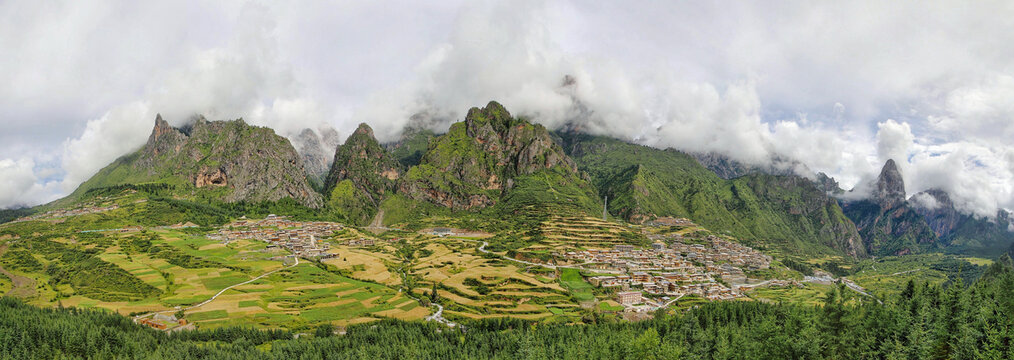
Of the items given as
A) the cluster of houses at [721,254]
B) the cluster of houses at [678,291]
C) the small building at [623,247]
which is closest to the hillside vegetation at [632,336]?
the cluster of houses at [678,291]

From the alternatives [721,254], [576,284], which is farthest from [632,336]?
[721,254]

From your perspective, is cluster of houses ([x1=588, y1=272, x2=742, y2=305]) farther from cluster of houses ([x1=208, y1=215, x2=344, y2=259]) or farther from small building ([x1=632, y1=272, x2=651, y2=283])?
cluster of houses ([x1=208, y1=215, x2=344, y2=259])

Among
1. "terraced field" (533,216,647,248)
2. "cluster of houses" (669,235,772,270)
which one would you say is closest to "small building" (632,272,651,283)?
"terraced field" (533,216,647,248)

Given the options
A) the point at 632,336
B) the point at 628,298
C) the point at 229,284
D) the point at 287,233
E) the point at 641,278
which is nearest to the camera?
the point at 632,336

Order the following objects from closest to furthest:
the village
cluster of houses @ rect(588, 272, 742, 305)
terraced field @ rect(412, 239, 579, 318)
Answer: terraced field @ rect(412, 239, 579, 318) → cluster of houses @ rect(588, 272, 742, 305) → the village

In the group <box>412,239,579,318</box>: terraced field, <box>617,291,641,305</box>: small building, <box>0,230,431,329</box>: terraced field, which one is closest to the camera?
<box>0,230,431,329</box>: terraced field

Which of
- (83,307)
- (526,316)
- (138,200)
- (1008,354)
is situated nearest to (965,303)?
(1008,354)

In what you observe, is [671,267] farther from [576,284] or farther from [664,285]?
[576,284]

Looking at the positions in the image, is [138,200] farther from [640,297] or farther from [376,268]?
[640,297]

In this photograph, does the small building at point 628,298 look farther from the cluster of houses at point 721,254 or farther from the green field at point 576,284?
the cluster of houses at point 721,254
